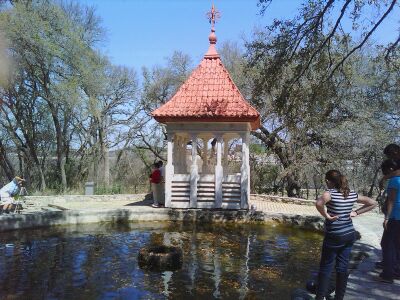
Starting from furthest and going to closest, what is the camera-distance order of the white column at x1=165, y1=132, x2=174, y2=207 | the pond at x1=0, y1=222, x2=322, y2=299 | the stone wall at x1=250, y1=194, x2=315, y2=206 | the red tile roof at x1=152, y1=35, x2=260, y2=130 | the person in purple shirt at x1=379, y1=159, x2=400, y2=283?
the stone wall at x1=250, y1=194, x2=315, y2=206 → the white column at x1=165, y1=132, x2=174, y2=207 → the red tile roof at x1=152, y1=35, x2=260, y2=130 → the pond at x1=0, y1=222, x2=322, y2=299 → the person in purple shirt at x1=379, y1=159, x2=400, y2=283

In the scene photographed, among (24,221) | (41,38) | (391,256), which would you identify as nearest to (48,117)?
(41,38)

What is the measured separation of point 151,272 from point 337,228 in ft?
11.8

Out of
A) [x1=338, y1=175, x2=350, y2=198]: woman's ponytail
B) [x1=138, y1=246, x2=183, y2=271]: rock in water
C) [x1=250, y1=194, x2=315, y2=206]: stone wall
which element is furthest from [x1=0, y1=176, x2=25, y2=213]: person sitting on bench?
[x1=338, y1=175, x2=350, y2=198]: woman's ponytail

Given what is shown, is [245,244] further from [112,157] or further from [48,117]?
[112,157]

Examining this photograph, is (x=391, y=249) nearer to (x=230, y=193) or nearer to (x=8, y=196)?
(x=230, y=193)

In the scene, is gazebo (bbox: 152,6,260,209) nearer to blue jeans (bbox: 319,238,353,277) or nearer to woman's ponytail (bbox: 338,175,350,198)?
woman's ponytail (bbox: 338,175,350,198)

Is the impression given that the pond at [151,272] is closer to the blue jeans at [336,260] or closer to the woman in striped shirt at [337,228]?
the blue jeans at [336,260]

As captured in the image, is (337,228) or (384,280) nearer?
(337,228)

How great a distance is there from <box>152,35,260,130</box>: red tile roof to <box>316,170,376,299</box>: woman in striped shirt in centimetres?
903

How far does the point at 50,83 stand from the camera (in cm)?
2212

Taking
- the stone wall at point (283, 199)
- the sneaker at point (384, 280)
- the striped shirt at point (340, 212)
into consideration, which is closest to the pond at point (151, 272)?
the sneaker at point (384, 280)

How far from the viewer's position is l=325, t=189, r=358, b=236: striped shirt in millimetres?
4738

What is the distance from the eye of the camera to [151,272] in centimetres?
725

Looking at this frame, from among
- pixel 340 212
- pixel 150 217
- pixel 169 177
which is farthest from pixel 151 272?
pixel 169 177
